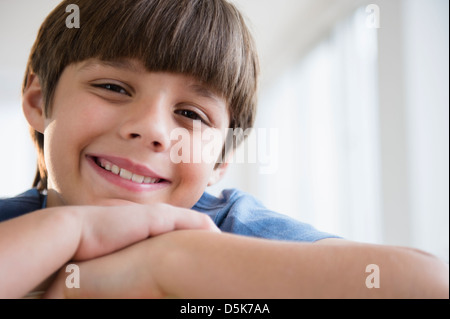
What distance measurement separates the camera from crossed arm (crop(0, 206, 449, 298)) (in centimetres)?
37

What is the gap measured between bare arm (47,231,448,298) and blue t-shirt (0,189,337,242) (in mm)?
206

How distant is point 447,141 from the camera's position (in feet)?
6.56

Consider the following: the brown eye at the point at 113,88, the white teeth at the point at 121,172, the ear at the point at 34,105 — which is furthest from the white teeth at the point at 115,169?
the ear at the point at 34,105

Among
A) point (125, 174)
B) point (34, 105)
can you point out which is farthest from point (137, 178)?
point (34, 105)

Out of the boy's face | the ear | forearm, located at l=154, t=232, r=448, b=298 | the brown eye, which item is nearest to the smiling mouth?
the boy's face

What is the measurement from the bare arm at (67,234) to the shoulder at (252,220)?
192mm

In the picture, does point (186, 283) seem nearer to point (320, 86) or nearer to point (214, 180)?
point (214, 180)

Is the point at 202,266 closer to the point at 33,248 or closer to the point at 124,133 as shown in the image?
the point at 33,248

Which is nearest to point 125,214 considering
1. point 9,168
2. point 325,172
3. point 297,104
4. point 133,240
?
point 133,240

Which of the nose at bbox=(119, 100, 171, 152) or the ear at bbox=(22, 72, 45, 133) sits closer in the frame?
the nose at bbox=(119, 100, 171, 152)

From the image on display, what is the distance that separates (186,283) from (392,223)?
6.88 ft

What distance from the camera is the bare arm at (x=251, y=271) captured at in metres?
0.37

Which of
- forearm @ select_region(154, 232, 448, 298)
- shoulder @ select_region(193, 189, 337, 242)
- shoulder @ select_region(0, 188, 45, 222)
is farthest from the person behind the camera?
Result: shoulder @ select_region(0, 188, 45, 222)

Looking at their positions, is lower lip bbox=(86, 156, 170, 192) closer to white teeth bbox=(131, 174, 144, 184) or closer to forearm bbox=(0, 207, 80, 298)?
white teeth bbox=(131, 174, 144, 184)
